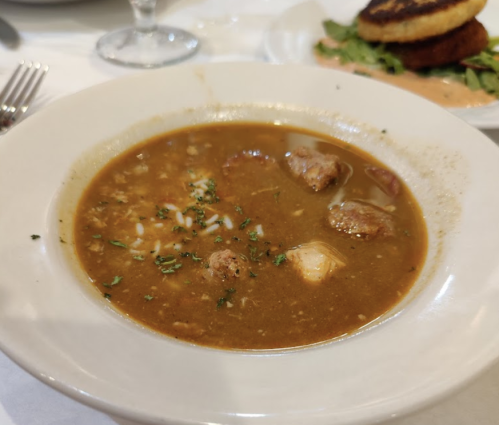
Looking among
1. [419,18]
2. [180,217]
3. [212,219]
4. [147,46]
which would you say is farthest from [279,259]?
[147,46]

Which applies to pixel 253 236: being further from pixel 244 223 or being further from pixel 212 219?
pixel 212 219

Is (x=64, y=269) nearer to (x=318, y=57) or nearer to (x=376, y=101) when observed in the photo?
(x=376, y=101)

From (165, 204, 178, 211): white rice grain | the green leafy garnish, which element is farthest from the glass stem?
the green leafy garnish

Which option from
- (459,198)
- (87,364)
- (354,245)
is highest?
(87,364)

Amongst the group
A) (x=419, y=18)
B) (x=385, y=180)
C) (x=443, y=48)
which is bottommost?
(x=385, y=180)

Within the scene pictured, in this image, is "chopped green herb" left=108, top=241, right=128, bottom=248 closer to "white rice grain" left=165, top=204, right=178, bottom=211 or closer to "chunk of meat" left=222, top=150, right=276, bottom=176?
"white rice grain" left=165, top=204, right=178, bottom=211

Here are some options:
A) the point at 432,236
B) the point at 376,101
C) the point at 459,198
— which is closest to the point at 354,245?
the point at 432,236

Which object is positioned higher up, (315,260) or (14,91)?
(14,91)
